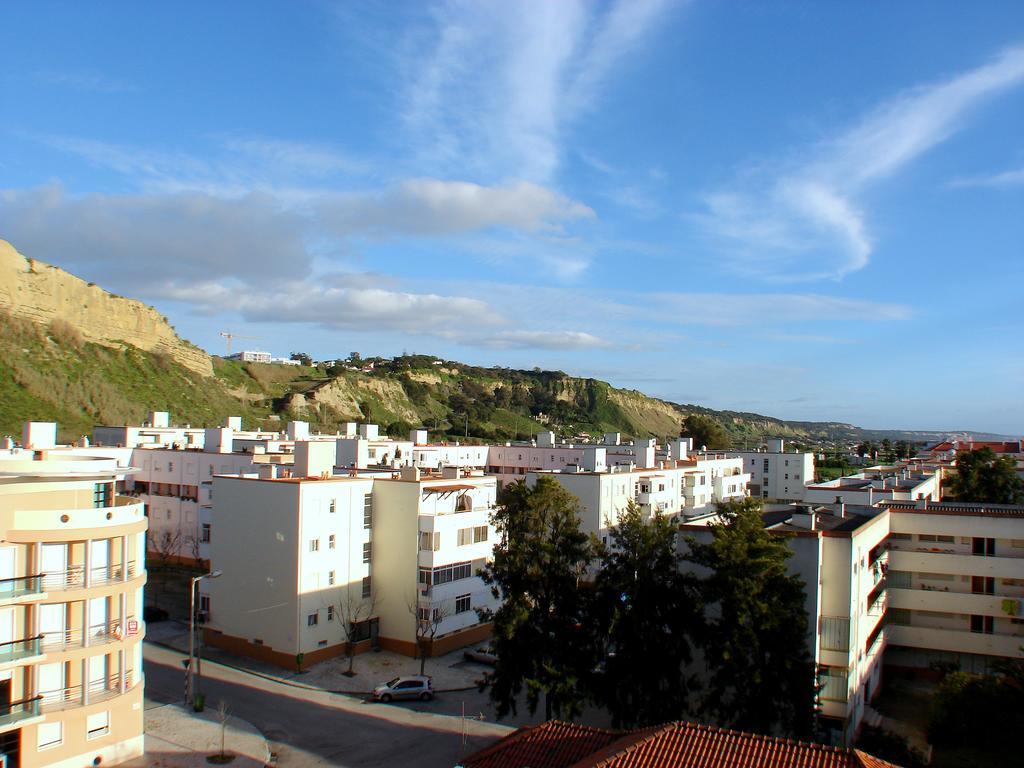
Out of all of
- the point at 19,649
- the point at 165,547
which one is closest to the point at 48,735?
the point at 19,649

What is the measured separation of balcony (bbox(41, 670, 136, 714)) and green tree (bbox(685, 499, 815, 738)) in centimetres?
1701

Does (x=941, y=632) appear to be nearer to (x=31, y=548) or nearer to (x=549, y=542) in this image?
(x=549, y=542)

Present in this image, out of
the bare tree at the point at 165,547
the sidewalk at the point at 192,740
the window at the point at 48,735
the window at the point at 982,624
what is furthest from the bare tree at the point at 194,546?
the window at the point at 982,624

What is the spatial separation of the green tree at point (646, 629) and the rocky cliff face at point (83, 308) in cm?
9281

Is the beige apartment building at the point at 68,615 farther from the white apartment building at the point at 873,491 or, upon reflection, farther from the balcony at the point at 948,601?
the white apartment building at the point at 873,491

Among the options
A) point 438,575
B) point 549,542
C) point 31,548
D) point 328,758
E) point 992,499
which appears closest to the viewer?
point 31,548

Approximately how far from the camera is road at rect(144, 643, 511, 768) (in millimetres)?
24016

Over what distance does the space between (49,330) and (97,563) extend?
8610cm

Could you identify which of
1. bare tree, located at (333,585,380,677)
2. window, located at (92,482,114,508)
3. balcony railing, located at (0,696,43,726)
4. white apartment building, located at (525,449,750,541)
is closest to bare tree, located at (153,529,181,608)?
bare tree, located at (333,585,380,677)

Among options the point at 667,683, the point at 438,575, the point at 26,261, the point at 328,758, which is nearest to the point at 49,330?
the point at 26,261

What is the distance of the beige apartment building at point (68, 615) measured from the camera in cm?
1948

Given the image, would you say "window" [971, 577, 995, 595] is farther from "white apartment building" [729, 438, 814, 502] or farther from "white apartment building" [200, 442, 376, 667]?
"white apartment building" [729, 438, 814, 502]

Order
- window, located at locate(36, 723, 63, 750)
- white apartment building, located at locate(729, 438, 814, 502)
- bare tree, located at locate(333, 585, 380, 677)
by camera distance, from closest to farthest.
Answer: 1. window, located at locate(36, 723, 63, 750)
2. bare tree, located at locate(333, 585, 380, 677)
3. white apartment building, located at locate(729, 438, 814, 502)

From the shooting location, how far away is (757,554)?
2230 centimetres
